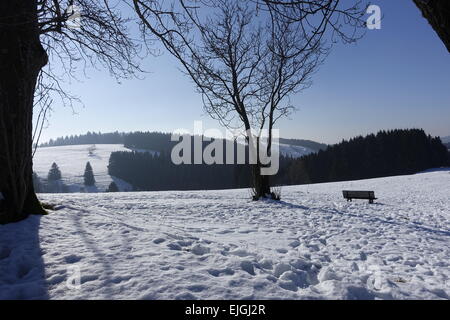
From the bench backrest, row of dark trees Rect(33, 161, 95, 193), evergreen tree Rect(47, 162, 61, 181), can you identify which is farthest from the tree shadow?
evergreen tree Rect(47, 162, 61, 181)

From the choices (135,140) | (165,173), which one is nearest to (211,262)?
(165,173)

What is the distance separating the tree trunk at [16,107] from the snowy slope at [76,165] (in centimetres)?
8009

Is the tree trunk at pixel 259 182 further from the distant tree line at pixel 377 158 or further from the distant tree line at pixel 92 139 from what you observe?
the distant tree line at pixel 92 139

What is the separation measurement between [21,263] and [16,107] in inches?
105

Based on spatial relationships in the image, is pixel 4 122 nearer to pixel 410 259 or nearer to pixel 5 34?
pixel 5 34

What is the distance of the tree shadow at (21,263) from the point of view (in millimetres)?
2299

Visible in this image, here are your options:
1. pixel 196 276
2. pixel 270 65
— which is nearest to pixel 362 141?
pixel 270 65

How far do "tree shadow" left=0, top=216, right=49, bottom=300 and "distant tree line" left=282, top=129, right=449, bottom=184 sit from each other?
185 feet

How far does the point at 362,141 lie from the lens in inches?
2532

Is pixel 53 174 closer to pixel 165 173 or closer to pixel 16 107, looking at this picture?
pixel 165 173

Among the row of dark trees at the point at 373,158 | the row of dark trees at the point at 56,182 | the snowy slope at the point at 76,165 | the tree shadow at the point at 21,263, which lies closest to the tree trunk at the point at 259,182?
the tree shadow at the point at 21,263

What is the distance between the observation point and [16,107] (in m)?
4.25
